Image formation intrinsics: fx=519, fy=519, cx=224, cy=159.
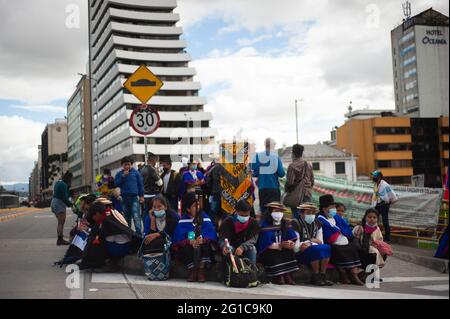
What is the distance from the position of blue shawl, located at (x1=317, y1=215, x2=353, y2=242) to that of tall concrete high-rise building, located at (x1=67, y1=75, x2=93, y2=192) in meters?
101

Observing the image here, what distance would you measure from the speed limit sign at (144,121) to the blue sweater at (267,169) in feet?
6.51

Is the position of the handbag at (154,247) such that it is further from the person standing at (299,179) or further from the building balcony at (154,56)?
the building balcony at (154,56)

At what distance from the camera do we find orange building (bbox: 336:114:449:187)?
295 ft

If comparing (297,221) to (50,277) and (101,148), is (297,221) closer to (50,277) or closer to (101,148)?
(50,277)

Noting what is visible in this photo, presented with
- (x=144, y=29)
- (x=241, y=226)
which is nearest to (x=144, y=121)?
(x=241, y=226)

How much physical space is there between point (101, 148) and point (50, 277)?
98746mm

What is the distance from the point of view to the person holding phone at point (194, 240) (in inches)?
292

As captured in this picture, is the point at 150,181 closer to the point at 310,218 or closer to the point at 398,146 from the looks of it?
the point at 310,218

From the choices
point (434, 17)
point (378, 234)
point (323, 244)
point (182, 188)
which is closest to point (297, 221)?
point (323, 244)

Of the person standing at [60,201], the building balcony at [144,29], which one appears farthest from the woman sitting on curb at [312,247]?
the building balcony at [144,29]

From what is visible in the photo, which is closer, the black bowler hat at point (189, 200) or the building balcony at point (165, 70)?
the black bowler hat at point (189, 200)

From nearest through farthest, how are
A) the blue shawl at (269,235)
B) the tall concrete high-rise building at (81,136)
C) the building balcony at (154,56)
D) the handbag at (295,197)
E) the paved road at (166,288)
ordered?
the paved road at (166,288), the blue shawl at (269,235), the handbag at (295,197), the building balcony at (154,56), the tall concrete high-rise building at (81,136)

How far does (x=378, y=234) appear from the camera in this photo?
794 centimetres
